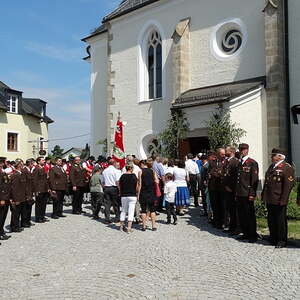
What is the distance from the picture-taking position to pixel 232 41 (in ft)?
59.7

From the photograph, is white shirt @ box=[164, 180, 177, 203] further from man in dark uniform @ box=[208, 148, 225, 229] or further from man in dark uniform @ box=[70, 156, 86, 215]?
man in dark uniform @ box=[70, 156, 86, 215]

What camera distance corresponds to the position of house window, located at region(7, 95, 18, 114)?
36.2 m

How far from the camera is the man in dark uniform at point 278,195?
8.14m

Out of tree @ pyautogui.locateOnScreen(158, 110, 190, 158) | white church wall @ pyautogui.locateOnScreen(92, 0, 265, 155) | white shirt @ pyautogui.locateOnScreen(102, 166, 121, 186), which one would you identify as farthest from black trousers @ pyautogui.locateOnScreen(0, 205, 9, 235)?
white church wall @ pyautogui.locateOnScreen(92, 0, 265, 155)

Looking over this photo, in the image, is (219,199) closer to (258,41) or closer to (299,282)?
(299,282)

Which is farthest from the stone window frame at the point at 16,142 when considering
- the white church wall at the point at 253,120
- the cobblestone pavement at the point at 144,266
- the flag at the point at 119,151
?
the cobblestone pavement at the point at 144,266

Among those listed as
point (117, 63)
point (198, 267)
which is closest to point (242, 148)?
point (198, 267)

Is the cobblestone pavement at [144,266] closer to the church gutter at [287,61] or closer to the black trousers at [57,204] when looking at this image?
the black trousers at [57,204]

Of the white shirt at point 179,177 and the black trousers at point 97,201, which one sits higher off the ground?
the white shirt at point 179,177

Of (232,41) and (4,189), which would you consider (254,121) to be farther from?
(4,189)

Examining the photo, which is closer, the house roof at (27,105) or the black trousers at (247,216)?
the black trousers at (247,216)

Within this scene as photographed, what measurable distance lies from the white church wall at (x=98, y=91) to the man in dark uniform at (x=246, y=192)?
16237 millimetres

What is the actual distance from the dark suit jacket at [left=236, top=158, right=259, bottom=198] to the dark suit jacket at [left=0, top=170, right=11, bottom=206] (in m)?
5.08

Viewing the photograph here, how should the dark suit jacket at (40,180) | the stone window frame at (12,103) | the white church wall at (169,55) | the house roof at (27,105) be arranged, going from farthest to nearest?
the stone window frame at (12,103) < the house roof at (27,105) < the white church wall at (169,55) < the dark suit jacket at (40,180)
